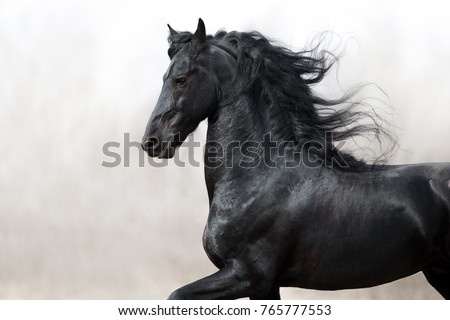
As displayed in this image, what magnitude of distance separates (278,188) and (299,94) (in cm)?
59

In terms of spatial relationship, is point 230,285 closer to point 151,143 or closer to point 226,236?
point 226,236

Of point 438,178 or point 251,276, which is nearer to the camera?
point 251,276

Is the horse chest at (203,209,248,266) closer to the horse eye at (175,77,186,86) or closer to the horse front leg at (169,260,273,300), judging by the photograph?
the horse front leg at (169,260,273,300)

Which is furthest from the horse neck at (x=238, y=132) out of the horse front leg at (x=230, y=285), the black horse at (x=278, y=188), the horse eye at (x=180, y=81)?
the horse front leg at (x=230, y=285)

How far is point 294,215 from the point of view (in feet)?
13.6

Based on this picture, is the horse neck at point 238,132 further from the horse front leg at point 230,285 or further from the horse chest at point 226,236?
the horse front leg at point 230,285

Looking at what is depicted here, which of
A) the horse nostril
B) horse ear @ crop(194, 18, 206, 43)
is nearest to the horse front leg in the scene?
the horse nostril

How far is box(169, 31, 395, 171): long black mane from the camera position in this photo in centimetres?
438

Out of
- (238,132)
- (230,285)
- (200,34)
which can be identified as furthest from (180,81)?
(230,285)

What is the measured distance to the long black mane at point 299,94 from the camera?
4.38 meters

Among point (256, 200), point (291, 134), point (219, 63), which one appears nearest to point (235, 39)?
point (219, 63)

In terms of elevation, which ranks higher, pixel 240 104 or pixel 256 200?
pixel 240 104
